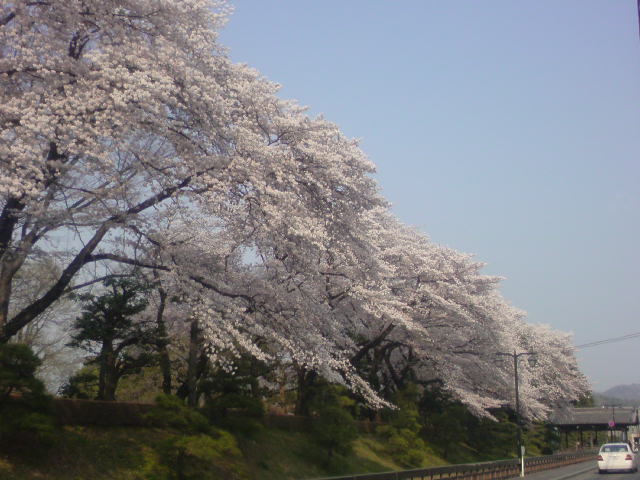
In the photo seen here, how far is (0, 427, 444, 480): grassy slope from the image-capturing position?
1592 centimetres

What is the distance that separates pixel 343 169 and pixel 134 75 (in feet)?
24.3

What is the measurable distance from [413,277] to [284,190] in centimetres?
1667

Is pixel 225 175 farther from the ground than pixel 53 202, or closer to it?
farther from the ground

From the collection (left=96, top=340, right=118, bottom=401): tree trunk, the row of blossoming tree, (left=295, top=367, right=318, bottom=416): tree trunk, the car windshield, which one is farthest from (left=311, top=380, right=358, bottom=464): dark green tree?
the car windshield

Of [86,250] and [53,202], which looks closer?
[53,202]

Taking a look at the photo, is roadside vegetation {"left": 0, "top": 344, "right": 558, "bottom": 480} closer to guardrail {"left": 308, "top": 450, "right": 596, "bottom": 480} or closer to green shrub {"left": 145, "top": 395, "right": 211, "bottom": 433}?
green shrub {"left": 145, "top": 395, "right": 211, "bottom": 433}

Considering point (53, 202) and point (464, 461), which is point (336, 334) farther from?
point (464, 461)

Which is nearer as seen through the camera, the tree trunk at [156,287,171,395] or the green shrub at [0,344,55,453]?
the green shrub at [0,344,55,453]

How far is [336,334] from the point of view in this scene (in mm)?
20797

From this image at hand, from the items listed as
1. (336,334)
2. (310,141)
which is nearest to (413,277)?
(336,334)

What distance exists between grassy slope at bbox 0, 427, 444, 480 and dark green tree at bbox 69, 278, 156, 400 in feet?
8.82

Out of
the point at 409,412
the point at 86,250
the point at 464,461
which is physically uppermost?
the point at 86,250

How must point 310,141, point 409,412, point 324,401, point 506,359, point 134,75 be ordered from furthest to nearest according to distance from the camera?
1. point 506,359
2. point 409,412
3. point 324,401
4. point 310,141
5. point 134,75

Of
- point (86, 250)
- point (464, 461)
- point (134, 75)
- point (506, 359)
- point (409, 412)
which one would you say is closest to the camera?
point (134, 75)
